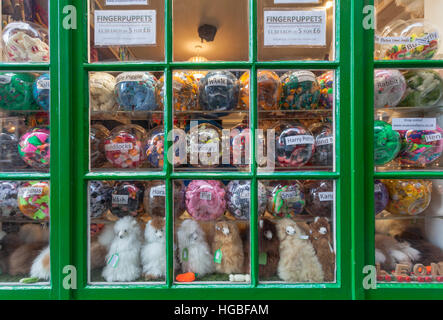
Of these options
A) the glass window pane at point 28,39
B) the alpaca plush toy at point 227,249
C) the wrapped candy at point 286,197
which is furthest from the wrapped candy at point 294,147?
the glass window pane at point 28,39

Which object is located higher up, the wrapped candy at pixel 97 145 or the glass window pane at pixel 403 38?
the glass window pane at pixel 403 38

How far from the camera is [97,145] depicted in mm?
1392

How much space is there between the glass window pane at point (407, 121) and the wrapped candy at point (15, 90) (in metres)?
1.98

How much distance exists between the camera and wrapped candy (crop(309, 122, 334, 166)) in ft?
4.50

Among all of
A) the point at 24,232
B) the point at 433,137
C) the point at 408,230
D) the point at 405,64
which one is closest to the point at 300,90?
the point at 405,64

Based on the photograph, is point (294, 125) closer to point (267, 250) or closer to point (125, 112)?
point (267, 250)

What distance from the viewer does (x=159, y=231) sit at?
4.58ft

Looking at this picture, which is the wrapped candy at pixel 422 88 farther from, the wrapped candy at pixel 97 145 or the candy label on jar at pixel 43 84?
the candy label on jar at pixel 43 84

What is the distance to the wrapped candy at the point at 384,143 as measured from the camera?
1338 millimetres

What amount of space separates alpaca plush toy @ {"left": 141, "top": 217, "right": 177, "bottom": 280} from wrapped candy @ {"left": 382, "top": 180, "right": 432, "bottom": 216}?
4.40ft

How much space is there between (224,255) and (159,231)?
41 cm

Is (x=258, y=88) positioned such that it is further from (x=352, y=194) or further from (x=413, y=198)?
(x=413, y=198)

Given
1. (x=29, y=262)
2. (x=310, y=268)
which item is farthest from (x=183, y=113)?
(x=29, y=262)

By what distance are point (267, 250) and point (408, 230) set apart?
3.18 feet
